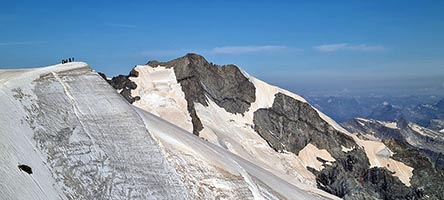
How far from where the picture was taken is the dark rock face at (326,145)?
341ft

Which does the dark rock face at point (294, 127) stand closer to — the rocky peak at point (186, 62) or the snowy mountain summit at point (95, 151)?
the rocky peak at point (186, 62)

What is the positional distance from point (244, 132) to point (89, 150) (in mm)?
75702

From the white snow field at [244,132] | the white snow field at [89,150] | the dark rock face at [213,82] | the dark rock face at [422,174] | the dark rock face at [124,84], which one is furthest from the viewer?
the dark rock face at [213,82]

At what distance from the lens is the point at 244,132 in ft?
349

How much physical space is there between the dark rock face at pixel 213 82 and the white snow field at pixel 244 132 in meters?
1.71

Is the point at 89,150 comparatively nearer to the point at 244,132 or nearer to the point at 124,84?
the point at 124,84

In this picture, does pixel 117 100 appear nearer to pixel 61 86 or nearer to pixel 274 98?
pixel 61 86

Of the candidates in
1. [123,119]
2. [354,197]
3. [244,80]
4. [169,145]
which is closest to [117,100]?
[123,119]

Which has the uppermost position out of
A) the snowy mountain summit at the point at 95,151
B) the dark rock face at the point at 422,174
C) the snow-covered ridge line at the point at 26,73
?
the snow-covered ridge line at the point at 26,73

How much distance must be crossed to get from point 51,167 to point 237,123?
8092cm

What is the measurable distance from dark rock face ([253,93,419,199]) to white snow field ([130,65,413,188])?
204 cm

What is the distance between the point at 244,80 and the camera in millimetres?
123188

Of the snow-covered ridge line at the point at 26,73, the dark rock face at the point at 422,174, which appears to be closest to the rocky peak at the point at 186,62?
the dark rock face at the point at 422,174

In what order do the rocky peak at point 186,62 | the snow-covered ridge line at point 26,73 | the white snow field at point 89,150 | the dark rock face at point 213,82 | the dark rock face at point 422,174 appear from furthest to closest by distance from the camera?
the rocky peak at point 186,62 → the dark rock face at point 213,82 → the dark rock face at point 422,174 → the snow-covered ridge line at point 26,73 → the white snow field at point 89,150
